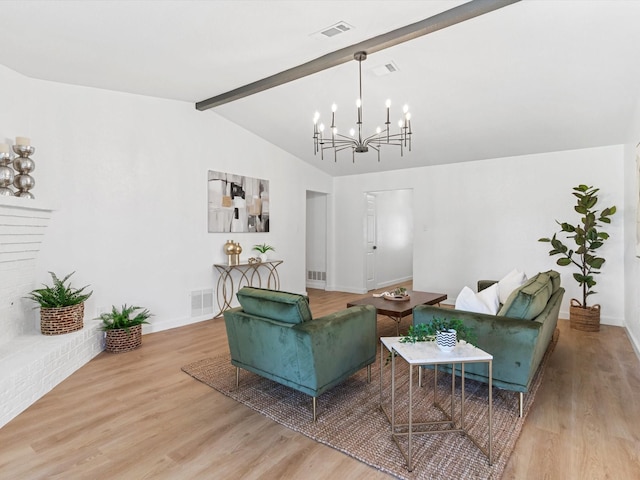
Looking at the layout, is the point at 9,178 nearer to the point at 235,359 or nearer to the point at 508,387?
the point at 235,359

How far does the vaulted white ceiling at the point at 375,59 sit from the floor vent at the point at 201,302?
2.67 m

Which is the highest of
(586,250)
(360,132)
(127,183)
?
(360,132)

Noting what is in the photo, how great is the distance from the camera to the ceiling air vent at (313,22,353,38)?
9.80ft

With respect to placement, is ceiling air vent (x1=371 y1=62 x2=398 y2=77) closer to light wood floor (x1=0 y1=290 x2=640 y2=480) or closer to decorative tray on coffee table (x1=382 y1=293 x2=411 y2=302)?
decorative tray on coffee table (x1=382 y1=293 x2=411 y2=302)

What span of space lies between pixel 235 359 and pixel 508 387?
210cm

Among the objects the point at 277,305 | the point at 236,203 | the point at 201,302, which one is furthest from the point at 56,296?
the point at 236,203

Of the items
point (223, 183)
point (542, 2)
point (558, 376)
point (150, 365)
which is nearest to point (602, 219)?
point (558, 376)

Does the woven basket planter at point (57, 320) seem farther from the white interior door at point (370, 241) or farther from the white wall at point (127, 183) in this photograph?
the white interior door at point (370, 241)

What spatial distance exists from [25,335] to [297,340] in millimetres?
2793

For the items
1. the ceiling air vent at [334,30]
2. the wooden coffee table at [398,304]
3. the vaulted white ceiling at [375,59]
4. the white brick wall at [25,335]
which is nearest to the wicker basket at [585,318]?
the wooden coffee table at [398,304]

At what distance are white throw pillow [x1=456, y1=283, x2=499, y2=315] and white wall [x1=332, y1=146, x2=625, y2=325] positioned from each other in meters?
3.18

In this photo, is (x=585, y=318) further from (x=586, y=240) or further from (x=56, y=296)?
(x=56, y=296)

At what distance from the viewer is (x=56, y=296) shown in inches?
139

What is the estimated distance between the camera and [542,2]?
2.62m
